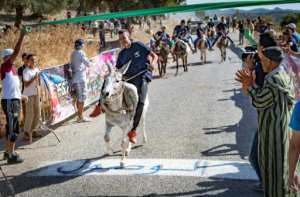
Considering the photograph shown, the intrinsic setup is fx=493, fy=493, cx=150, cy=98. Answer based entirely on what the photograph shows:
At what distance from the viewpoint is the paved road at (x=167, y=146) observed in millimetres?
7215

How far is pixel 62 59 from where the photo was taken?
19.3 metres

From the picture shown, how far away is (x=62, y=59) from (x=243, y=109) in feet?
28.7

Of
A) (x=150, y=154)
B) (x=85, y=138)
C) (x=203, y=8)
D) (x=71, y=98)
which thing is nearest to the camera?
(x=203, y=8)

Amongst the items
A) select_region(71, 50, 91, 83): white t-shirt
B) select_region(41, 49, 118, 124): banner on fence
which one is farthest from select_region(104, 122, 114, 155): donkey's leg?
select_region(71, 50, 91, 83): white t-shirt

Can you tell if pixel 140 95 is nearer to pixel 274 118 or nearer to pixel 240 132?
pixel 240 132

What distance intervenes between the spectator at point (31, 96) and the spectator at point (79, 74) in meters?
2.03

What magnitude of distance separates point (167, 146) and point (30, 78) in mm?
3159

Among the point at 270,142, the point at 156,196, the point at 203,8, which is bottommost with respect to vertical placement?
the point at 156,196

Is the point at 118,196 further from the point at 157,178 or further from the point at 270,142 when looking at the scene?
the point at 270,142

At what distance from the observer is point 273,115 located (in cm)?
503

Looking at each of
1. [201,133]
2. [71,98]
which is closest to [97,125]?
[71,98]

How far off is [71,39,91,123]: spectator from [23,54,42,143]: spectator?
203 centimetres

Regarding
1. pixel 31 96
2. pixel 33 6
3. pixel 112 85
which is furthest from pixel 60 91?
pixel 33 6

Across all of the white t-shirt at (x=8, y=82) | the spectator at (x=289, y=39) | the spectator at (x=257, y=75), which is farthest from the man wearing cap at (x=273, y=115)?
the spectator at (x=289, y=39)
